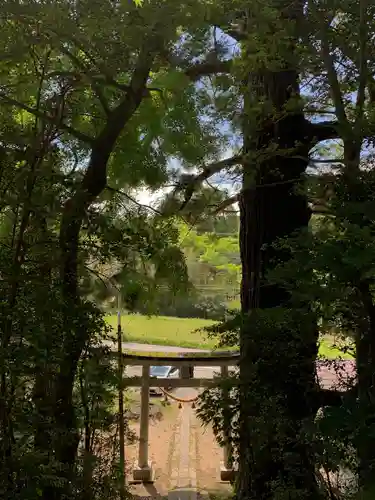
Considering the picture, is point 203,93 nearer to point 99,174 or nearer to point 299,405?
point 99,174

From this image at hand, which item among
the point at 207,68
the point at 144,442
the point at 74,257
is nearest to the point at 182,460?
the point at 144,442

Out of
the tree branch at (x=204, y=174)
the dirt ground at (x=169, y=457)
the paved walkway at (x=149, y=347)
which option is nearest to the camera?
the tree branch at (x=204, y=174)

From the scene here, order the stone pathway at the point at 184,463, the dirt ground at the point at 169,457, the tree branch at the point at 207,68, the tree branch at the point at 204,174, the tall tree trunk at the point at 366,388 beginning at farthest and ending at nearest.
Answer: the dirt ground at the point at 169,457, the stone pathway at the point at 184,463, the tree branch at the point at 204,174, the tree branch at the point at 207,68, the tall tree trunk at the point at 366,388

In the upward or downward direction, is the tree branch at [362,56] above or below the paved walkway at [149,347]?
above

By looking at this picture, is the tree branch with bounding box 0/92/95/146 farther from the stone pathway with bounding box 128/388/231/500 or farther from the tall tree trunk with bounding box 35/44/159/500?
the stone pathway with bounding box 128/388/231/500

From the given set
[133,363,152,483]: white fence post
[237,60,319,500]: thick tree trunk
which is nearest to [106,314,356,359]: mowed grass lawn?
[133,363,152,483]: white fence post

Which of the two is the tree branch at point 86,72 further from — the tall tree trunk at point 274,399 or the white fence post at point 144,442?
the white fence post at point 144,442

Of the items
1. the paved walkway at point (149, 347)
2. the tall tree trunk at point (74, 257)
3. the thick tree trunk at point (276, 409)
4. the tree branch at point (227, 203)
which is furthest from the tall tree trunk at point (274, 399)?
the paved walkway at point (149, 347)

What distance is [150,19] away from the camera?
1647mm

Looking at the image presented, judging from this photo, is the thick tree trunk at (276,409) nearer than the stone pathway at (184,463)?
Yes

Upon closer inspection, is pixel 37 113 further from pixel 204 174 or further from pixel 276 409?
→ pixel 276 409

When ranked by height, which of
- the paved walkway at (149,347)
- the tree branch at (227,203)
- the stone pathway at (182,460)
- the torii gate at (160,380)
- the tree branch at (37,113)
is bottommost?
the stone pathway at (182,460)

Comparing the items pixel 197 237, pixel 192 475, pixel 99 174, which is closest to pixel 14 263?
pixel 99 174

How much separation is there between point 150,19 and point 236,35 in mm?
800
